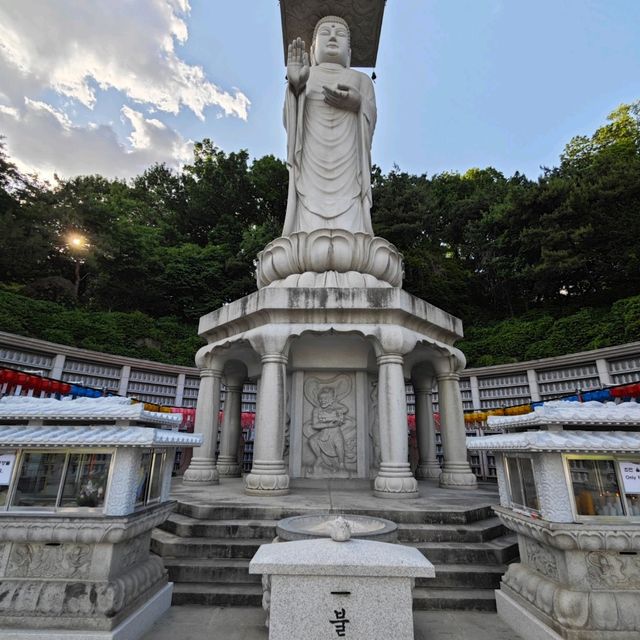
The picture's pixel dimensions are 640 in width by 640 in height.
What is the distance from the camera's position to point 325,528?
375 centimetres

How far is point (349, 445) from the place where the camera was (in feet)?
24.9

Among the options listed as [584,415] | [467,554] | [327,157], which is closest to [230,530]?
[467,554]

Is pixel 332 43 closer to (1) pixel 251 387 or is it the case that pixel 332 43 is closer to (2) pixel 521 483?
(2) pixel 521 483

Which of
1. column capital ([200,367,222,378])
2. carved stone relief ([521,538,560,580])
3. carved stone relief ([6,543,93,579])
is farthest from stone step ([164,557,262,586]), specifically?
column capital ([200,367,222,378])

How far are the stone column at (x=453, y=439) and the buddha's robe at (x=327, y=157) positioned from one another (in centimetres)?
416

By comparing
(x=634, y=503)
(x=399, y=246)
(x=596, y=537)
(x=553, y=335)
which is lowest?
(x=596, y=537)

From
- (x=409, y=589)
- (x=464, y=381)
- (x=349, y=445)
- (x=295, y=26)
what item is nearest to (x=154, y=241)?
(x=295, y=26)

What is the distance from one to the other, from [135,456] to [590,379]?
547 inches

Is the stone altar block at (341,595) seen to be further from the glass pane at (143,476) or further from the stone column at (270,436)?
the stone column at (270,436)

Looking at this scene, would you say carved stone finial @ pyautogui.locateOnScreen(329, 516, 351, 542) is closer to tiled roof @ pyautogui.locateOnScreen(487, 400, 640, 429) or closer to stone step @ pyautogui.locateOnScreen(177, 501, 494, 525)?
tiled roof @ pyautogui.locateOnScreen(487, 400, 640, 429)

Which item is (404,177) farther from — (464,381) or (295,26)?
(464,381)

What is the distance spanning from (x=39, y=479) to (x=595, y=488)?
5.04 meters

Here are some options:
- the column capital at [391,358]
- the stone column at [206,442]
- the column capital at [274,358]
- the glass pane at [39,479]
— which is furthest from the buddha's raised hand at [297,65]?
the glass pane at [39,479]

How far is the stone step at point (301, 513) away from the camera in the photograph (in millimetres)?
5055
